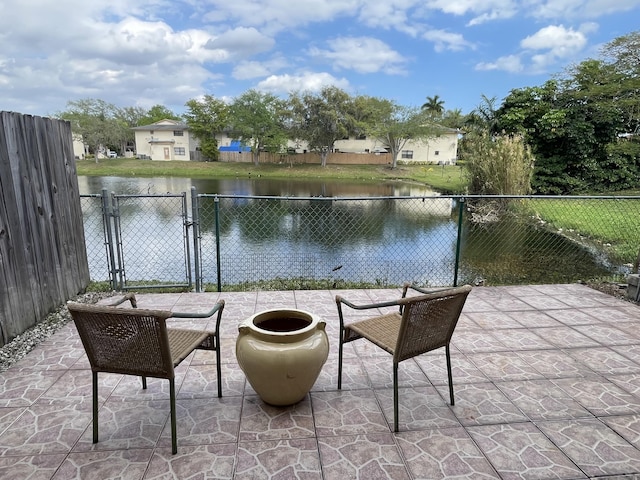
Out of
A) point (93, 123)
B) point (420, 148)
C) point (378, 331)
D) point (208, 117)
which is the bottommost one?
point (378, 331)

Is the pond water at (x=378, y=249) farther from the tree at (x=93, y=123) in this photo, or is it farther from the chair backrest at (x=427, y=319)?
the tree at (x=93, y=123)

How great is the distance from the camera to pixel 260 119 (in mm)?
Answer: 32500

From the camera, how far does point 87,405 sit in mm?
2107

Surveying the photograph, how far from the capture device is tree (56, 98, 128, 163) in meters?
35.3

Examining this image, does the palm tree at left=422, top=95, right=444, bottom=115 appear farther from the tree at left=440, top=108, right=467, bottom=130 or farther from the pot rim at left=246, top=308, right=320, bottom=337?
the pot rim at left=246, top=308, right=320, bottom=337

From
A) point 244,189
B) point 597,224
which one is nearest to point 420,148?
point 244,189

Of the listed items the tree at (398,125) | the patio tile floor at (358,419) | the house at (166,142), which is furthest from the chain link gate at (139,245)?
the house at (166,142)

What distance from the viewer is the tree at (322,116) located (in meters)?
31.5

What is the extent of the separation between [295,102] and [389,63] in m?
13.1

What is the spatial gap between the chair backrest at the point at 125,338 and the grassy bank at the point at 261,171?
2685cm

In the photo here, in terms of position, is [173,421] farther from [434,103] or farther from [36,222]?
[434,103]

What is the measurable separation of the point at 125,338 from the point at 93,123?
41.5 meters

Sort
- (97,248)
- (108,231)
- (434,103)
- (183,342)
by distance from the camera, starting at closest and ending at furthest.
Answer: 1. (183,342)
2. (108,231)
3. (97,248)
4. (434,103)

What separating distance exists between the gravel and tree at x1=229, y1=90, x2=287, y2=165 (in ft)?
100
